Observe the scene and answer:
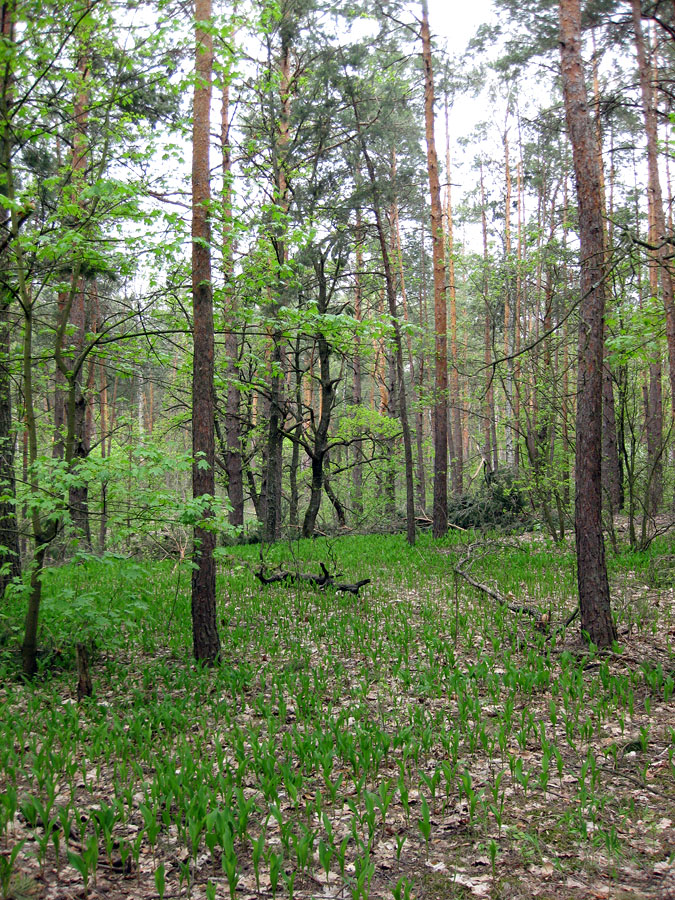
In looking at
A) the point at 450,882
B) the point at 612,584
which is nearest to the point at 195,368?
the point at 450,882

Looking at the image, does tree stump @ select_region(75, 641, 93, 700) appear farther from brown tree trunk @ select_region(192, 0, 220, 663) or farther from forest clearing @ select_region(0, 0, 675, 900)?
brown tree trunk @ select_region(192, 0, 220, 663)

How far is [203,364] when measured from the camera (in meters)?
6.44

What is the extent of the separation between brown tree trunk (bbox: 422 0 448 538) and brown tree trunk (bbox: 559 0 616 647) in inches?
305

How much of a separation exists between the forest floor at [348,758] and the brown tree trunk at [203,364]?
0.52m

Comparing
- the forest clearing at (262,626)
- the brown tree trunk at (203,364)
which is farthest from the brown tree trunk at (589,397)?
the brown tree trunk at (203,364)

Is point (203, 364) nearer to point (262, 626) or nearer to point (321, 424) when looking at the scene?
point (262, 626)

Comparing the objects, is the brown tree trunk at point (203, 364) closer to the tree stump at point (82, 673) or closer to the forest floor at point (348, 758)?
the forest floor at point (348, 758)

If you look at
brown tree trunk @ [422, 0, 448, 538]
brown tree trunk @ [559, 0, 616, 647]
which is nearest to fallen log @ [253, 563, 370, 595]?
brown tree trunk @ [559, 0, 616, 647]

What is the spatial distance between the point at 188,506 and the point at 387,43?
15.5 m

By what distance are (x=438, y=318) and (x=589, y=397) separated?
29.8 ft

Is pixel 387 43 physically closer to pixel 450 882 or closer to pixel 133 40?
pixel 133 40

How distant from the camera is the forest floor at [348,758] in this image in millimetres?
2824


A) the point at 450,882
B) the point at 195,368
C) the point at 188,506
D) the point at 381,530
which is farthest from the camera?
the point at 381,530

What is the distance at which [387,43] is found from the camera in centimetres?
1506
